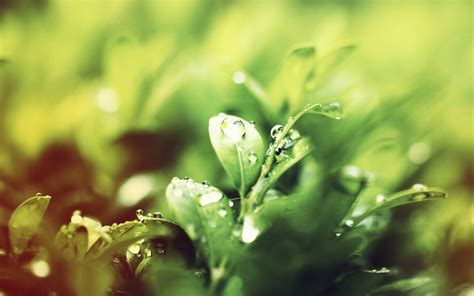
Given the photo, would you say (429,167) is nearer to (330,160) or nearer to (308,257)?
(330,160)

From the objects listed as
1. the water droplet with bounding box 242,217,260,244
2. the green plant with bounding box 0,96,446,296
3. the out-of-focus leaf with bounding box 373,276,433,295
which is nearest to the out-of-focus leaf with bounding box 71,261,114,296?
the green plant with bounding box 0,96,446,296

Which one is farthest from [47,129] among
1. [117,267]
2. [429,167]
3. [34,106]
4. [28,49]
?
[429,167]

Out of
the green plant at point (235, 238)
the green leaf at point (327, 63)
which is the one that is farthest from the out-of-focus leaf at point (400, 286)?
the green leaf at point (327, 63)

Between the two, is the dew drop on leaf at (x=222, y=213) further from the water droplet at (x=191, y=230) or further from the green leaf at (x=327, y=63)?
the green leaf at (x=327, y=63)

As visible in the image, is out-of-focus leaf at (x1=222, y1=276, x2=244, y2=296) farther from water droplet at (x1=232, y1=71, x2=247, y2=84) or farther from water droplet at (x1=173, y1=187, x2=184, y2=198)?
water droplet at (x1=232, y1=71, x2=247, y2=84)

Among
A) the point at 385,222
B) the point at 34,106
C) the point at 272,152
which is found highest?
the point at 34,106
